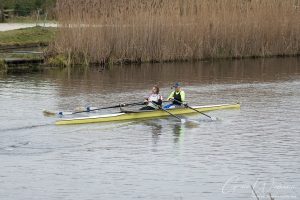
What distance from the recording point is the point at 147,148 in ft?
68.1

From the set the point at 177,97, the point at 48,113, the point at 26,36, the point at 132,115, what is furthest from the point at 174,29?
the point at 48,113

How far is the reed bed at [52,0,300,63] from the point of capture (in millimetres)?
38875

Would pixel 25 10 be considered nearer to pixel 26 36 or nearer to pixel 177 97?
pixel 26 36

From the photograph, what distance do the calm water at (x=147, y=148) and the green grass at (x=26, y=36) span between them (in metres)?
11.5

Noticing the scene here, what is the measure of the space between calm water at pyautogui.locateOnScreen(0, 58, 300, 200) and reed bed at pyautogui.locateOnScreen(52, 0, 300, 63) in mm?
5882

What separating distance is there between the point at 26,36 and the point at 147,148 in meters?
27.0

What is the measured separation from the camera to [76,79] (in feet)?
117

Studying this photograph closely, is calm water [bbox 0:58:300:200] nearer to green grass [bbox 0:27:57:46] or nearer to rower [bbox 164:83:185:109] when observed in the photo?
rower [bbox 164:83:185:109]

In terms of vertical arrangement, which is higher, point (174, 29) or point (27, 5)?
point (27, 5)

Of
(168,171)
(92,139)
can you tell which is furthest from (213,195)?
(92,139)

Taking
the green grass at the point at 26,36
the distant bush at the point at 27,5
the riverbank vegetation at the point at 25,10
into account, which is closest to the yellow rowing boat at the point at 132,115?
the green grass at the point at 26,36

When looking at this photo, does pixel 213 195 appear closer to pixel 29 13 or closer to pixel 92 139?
pixel 92 139

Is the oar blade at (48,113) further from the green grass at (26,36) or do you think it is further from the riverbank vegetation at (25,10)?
the riverbank vegetation at (25,10)

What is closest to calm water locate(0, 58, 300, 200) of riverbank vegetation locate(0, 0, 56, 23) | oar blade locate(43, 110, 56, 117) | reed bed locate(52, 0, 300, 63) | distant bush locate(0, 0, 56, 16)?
oar blade locate(43, 110, 56, 117)
